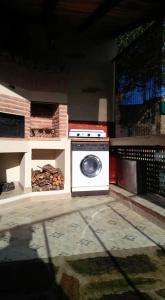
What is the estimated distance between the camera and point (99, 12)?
6277mm

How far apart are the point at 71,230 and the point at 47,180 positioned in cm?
255

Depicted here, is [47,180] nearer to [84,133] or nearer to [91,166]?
[91,166]

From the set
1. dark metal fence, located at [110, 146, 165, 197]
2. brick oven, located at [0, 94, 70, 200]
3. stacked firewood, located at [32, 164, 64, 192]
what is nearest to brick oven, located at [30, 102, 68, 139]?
brick oven, located at [0, 94, 70, 200]

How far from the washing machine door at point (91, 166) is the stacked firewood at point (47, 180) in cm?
60

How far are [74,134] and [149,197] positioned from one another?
8.44ft

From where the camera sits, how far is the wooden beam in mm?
5690

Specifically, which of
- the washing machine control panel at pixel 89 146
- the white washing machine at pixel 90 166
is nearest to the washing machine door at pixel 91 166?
the white washing machine at pixel 90 166

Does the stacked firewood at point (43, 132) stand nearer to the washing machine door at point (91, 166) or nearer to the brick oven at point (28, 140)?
the brick oven at point (28, 140)

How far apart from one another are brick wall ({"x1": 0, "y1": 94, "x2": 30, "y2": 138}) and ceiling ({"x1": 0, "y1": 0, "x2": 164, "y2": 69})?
0.98m

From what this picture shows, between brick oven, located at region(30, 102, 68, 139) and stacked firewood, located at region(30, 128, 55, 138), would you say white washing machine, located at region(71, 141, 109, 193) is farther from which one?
stacked firewood, located at region(30, 128, 55, 138)

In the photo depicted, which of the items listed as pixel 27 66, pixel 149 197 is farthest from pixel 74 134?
pixel 149 197

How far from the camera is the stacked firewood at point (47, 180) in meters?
6.83

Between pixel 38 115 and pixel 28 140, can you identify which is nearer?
pixel 28 140

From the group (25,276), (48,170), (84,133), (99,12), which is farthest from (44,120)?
(25,276)
